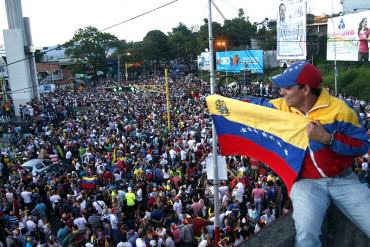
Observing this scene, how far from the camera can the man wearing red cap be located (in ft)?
7.65

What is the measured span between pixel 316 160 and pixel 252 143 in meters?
0.85

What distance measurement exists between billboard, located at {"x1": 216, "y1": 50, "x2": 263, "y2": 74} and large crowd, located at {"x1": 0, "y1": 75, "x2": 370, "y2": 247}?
2038 centimetres

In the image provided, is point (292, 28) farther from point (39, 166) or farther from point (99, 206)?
point (99, 206)

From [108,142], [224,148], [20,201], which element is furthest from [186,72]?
[224,148]

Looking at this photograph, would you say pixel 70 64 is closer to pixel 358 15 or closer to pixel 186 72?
pixel 186 72

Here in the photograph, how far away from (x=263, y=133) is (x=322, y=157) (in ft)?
2.22

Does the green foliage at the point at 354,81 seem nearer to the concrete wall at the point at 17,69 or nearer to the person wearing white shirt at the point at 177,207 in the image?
the person wearing white shirt at the point at 177,207

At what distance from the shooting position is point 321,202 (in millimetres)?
2402

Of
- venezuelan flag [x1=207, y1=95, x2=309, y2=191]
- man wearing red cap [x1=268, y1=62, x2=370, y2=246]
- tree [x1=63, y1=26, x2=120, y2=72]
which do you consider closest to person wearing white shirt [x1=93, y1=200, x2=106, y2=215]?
venezuelan flag [x1=207, y1=95, x2=309, y2=191]

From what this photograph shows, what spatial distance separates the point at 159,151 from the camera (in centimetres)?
1792

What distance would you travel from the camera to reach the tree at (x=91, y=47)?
2842 inches

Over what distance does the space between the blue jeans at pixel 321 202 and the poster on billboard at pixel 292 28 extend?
3070cm

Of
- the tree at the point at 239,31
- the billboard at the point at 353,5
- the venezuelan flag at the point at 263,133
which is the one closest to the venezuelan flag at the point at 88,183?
the venezuelan flag at the point at 263,133

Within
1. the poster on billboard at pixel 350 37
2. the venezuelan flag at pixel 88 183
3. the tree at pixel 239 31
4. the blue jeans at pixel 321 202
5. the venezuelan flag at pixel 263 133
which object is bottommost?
the venezuelan flag at pixel 88 183
